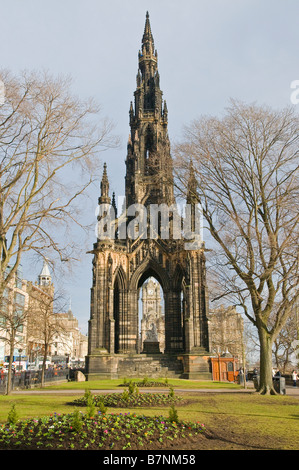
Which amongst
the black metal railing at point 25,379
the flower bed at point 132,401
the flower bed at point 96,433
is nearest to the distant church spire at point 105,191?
the black metal railing at point 25,379

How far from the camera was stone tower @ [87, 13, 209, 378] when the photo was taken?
125 feet

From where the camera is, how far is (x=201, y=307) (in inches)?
1532

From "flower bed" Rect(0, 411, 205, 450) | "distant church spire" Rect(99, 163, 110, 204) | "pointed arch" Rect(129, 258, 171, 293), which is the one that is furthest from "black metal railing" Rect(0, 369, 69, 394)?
"flower bed" Rect(0, 411, 205, 450)

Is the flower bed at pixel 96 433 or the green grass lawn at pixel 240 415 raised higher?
the flower bed at pixel 96 433

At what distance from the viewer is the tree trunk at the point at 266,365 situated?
69.4ft

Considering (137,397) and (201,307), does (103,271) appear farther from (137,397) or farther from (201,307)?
(137,397)

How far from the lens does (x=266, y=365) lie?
21.2 m

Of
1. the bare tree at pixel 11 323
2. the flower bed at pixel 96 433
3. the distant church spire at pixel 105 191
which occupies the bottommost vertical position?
the flower bed at pixel 96 433

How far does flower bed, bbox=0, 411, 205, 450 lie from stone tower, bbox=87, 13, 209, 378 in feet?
79.5

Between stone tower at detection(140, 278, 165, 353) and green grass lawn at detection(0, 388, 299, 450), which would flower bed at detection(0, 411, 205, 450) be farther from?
stone tower at detection(140, 278, 165, 353)

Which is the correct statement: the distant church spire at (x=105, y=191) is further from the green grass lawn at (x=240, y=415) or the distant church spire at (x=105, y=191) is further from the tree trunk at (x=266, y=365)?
the green grass lawn at (x=240, y=415)

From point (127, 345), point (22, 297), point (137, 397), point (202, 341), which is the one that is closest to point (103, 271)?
point (127, 345)

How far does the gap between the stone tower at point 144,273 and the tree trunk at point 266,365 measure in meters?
14.9
